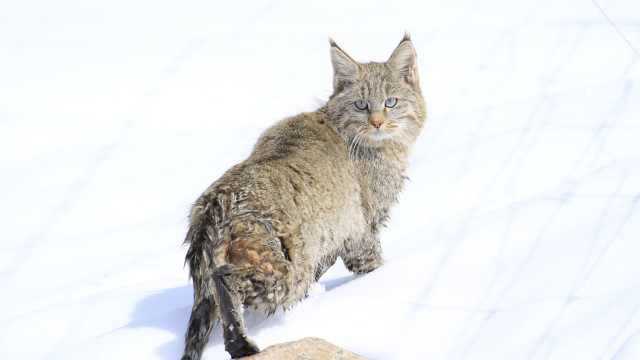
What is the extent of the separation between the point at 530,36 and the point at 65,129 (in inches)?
156

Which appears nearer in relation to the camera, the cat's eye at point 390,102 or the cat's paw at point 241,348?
the cat's paw at point 241,348

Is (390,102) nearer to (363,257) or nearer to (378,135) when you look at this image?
(378,135)

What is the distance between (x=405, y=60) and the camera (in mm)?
4902

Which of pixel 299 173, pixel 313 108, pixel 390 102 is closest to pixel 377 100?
pixel 390 102

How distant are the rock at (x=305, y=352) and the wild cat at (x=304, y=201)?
10 centimetres

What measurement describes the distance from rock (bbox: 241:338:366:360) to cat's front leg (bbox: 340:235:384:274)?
124 cm

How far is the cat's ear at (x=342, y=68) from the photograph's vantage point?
15.9 ft

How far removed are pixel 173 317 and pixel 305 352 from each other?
86cm

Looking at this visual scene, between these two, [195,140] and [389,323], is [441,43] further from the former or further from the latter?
[389,323]

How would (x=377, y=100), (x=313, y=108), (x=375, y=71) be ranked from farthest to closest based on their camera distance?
(x=313, y=108)
(x=375, y=71)
(x=377, y=100)

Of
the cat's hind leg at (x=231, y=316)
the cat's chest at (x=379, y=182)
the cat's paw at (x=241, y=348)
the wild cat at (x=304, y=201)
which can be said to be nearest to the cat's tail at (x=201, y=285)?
the wild cat at (x=304, y=201)

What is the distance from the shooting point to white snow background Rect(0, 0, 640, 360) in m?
3.67

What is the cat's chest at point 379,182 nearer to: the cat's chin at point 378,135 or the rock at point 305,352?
the cat's chin at point 378,135

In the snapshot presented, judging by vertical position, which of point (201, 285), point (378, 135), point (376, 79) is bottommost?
point (201, 285)
